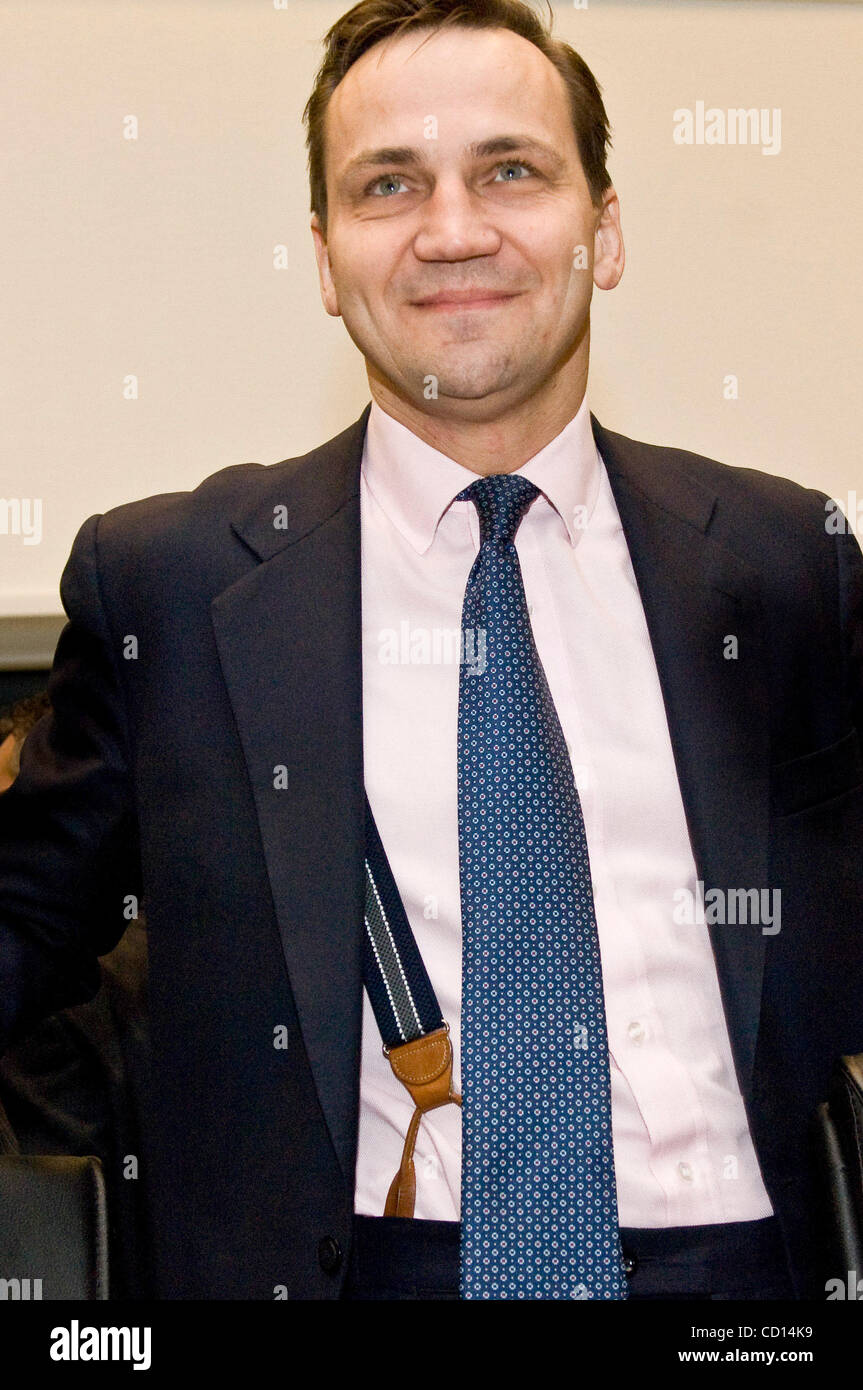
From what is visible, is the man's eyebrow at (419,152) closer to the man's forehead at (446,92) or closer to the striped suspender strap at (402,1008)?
the man's forehead at (446,92)

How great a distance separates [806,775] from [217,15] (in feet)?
4.38

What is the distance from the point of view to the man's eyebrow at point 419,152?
4.30ft

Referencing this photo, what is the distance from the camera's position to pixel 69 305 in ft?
6.73

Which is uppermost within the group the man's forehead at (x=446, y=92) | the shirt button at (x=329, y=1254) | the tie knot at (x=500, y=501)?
the man's forehead at (x=446, y=92)

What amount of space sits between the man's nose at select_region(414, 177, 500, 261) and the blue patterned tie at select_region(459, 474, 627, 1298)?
0.29m

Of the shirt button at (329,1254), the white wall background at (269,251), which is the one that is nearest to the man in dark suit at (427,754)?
the shirt button at (329,1254)

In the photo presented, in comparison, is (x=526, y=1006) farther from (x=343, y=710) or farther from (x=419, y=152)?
(x=419, y=152)

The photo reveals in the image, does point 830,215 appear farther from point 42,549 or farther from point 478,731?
point 478,731

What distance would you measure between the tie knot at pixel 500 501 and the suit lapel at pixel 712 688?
0.40ft

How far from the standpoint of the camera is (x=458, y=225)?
1294 millimetres

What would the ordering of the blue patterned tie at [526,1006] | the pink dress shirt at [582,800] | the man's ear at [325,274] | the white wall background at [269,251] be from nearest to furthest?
1. the blue patterned tie at [526,1006]
2. the pink dress shirt at [582,800]
3. the man's ear at [325,274]
4. the white wall background at [269,251]

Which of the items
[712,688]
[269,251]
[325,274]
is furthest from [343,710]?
[269,251]

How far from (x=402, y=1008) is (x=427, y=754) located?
0.20 m
